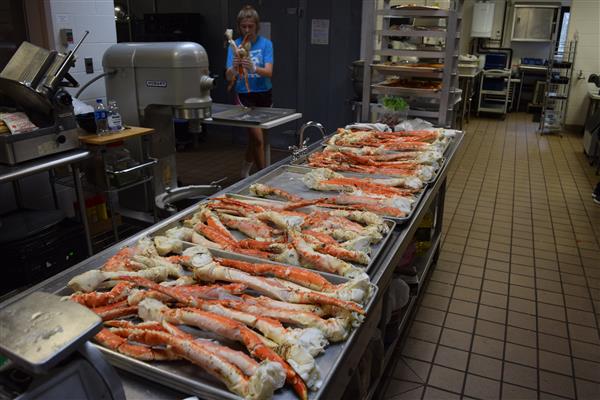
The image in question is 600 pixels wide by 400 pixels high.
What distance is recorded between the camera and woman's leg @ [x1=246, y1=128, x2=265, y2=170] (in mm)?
4879

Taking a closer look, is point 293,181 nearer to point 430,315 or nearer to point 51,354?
point 430,315

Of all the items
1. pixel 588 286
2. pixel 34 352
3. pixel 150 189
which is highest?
pixel 34 352

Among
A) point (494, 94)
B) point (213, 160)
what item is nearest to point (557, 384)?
point (213, 160)

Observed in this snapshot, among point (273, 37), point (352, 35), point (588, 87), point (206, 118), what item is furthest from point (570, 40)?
point (206, 118)

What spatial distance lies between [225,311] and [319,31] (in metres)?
6.03

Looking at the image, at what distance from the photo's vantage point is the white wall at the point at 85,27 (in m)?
3.63

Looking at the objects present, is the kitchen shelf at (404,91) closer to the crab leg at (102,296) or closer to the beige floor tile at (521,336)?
the beige floor tile at (521,336)

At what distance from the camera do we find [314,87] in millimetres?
7023

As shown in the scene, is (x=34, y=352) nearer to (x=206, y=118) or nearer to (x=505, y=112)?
(x=206, y=118)

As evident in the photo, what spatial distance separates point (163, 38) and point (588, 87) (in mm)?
7591

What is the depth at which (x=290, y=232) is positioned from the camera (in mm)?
1838

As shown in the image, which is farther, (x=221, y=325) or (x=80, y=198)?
(x=80, y=198)

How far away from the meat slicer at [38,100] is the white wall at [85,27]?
0.86m

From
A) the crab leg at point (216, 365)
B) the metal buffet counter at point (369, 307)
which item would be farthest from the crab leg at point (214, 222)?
the crab leg at point (216, 365)
